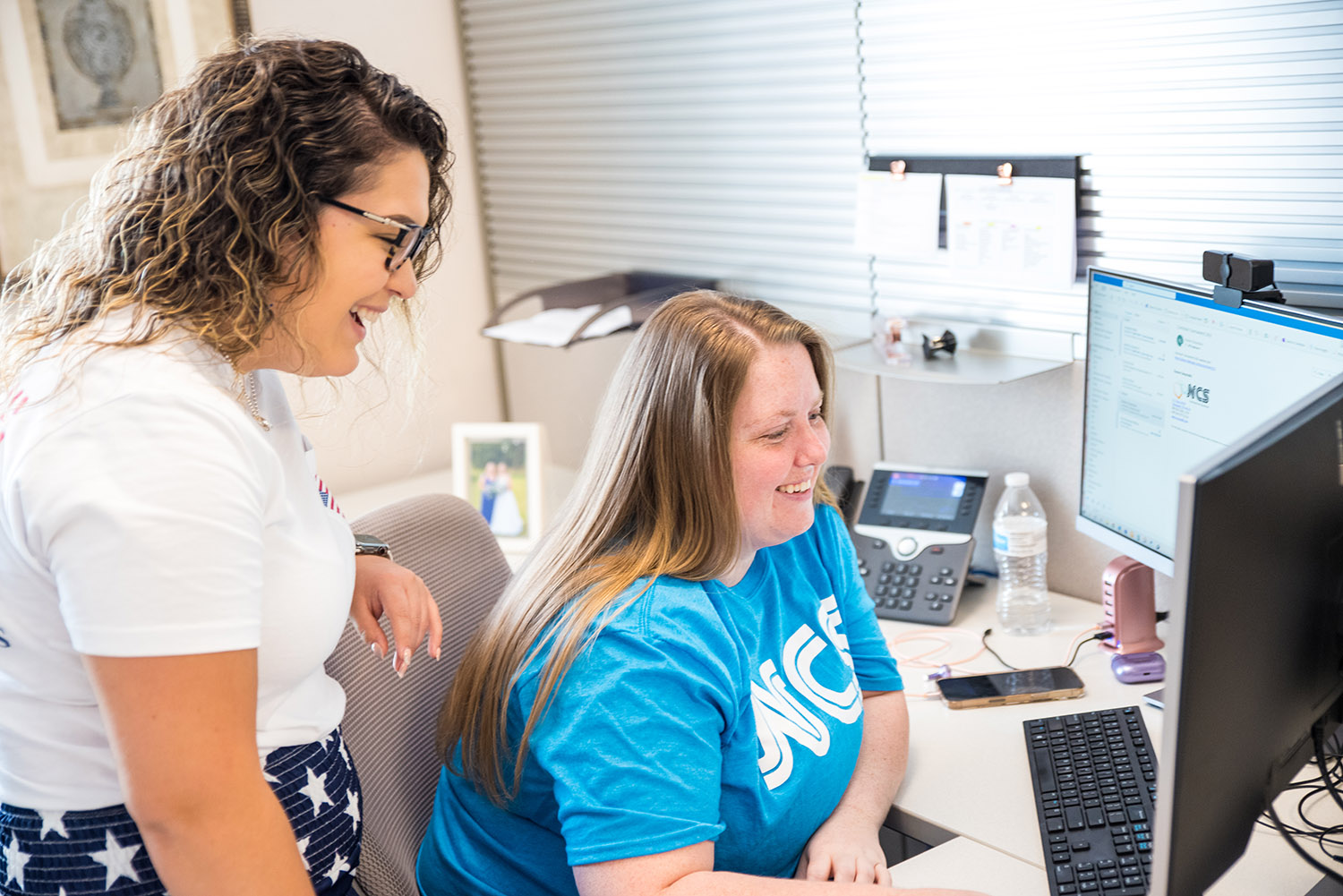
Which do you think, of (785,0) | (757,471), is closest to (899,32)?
(785,0)

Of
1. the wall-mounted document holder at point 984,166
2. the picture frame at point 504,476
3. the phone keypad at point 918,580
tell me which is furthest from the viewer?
the picture frame at point 504,476

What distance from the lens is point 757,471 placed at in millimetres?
1276

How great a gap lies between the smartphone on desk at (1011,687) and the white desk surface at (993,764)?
11 mm

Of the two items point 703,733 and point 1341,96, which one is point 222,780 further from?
point 1341,96

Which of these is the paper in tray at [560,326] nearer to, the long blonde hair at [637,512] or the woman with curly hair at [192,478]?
the long blonde hair at [637,512]

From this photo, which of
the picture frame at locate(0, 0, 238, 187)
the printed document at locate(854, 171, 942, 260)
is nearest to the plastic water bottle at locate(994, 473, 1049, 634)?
the printed document at locate(854, 171, 942, 260)

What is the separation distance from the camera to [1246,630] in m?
0.84

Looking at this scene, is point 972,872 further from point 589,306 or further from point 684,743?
point 589,306

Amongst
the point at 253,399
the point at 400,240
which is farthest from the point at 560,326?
the point at 400,240

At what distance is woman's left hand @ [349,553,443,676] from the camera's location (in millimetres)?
1255

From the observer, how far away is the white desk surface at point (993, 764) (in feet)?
3.79

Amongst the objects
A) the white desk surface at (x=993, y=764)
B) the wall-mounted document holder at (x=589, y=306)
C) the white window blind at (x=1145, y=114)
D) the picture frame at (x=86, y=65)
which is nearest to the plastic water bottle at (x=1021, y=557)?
the white desk surface at (x=993, y=764)

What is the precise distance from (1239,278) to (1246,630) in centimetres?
63

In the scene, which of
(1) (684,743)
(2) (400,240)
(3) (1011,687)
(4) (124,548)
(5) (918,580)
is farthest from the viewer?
(5) (918,580)
